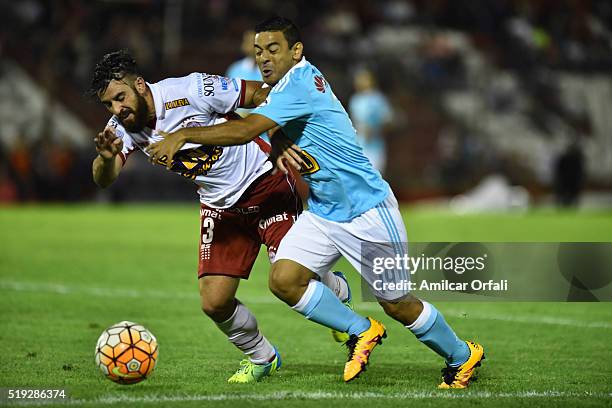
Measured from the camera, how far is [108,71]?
624cm

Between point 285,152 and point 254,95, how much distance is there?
0.67 meters

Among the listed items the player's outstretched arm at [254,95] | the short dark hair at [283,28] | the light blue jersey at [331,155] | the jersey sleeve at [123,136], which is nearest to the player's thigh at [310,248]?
the light blue jersey at [331,155]

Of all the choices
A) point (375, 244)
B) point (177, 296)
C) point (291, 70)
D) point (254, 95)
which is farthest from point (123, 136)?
point (177, 296)

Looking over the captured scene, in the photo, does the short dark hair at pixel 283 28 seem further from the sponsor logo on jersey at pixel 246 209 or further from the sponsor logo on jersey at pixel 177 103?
the sponsor logo on jersey at pixel 246 209

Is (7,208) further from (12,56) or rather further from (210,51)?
(210,51)

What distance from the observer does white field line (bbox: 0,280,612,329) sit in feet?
30.2

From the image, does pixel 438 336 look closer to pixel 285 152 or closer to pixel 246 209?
pixel 285 152

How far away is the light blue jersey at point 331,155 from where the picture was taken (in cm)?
604

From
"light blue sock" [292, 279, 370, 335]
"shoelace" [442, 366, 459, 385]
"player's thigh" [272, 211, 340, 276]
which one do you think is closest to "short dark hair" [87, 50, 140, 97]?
"player's thigh" [272, 211, 340, 276]

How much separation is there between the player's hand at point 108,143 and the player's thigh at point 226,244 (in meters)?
0.95

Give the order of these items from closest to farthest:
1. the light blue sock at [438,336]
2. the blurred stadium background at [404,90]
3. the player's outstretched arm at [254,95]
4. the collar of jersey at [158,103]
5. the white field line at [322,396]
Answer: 1. the white field line at [322,396]
2. the light blue sock at [438,336]
3. the collar of jersey at [158,103]
4. the player's outstretched arm at [254,95]
5. the blurred stadium background at [404,90]

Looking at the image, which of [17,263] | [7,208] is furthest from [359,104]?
[7,208]

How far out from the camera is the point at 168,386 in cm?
608

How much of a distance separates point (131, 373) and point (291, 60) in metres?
2.08
